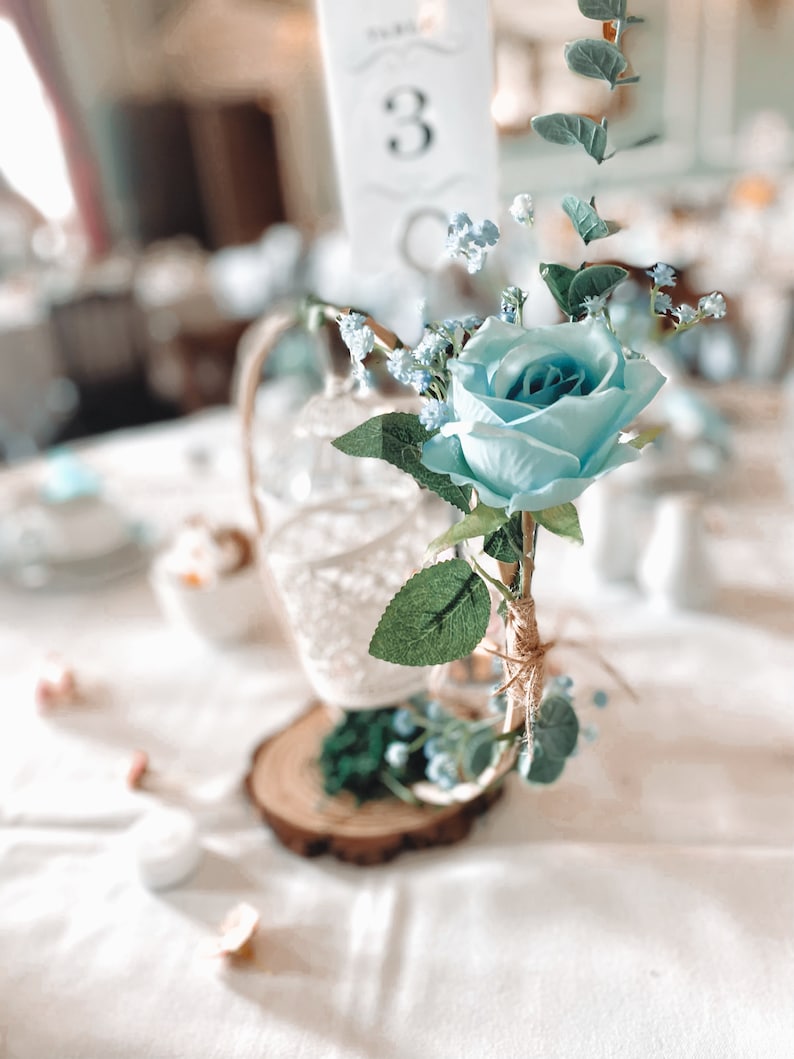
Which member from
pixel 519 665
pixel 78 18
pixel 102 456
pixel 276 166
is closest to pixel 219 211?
pixel 276 166

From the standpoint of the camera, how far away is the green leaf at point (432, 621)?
0.42 m

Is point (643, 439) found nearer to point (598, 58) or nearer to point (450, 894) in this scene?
point (598, 58)

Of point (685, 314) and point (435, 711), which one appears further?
point (435, 711)

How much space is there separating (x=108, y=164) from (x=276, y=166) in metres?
0.97

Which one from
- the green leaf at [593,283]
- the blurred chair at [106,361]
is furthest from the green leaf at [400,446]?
the blurred chair at [106,361]

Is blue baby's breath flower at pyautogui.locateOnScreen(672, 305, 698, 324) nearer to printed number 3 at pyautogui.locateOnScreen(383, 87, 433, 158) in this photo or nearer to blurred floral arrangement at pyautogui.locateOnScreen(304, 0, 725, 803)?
blurred floral arrangement at pyautogui.locateOnScreen(304, 0, 725, 803)

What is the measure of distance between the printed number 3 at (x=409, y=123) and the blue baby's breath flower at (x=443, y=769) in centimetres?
57

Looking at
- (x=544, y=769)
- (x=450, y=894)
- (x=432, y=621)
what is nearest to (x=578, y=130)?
(x=432, y=621)

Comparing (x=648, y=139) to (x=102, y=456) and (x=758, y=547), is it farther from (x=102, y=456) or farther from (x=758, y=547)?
(x=102, y=456)

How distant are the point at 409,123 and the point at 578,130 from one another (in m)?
0.42

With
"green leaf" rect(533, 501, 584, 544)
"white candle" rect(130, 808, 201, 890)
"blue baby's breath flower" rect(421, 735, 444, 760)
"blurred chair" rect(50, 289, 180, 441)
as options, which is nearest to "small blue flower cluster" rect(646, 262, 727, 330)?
"green leaf" rect(533, 501, 584, 544)

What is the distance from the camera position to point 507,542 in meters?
0.43

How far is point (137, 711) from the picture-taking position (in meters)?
0.82

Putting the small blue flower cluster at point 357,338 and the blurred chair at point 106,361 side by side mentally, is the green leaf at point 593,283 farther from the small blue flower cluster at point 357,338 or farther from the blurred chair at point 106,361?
the blurred chair at point 106,361
